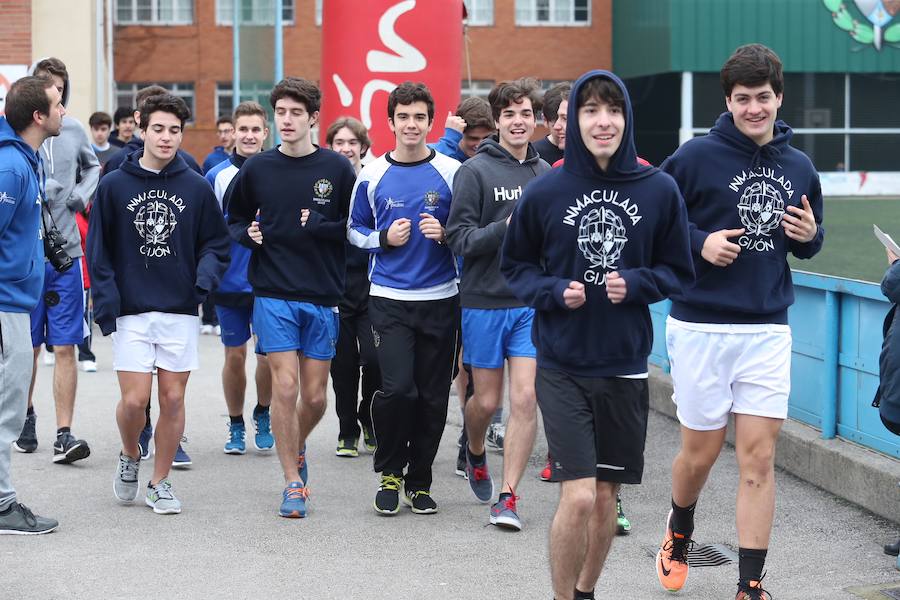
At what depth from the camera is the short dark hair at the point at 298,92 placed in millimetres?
7238

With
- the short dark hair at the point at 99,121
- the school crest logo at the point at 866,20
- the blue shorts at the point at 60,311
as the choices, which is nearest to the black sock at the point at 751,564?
the blue shorts at the point at 60,311

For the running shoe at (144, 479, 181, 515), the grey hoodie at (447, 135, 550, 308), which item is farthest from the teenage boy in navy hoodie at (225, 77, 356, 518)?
the grey hoodie at (447, 135, 550, 308)

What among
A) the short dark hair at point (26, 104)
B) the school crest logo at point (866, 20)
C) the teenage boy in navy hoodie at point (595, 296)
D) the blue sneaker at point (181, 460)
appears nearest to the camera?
the teenage boy in navy hoodie at point (595, 296)

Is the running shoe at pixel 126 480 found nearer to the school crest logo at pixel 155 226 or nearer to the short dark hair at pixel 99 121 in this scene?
the school crest logo at pixel 155 226

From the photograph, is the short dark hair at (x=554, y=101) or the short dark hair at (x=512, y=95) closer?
the short dark hair at (x=512, y=95)

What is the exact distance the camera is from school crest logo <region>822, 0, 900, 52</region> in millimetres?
42844

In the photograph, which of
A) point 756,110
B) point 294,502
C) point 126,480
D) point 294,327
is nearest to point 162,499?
Result: point 126,480

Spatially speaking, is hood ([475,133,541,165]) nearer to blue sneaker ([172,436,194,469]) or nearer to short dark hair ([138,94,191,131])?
short dark hair ([138,94,191,131])

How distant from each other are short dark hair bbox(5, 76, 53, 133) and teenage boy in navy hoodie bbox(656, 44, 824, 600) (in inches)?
124

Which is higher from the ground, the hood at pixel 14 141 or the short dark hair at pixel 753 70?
the short dark hair at pixel 753 70

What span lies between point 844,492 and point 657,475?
3.93ft

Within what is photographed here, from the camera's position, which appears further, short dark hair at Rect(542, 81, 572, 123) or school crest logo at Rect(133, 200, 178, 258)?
short dark hair at Rect(542, 81, 572, 123)

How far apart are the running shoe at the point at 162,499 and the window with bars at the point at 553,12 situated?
138 ft

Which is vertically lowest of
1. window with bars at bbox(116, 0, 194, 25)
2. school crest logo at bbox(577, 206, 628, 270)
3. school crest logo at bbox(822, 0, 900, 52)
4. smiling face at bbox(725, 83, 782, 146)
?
school crest logo at bbox(577, 206, 628, 270)
